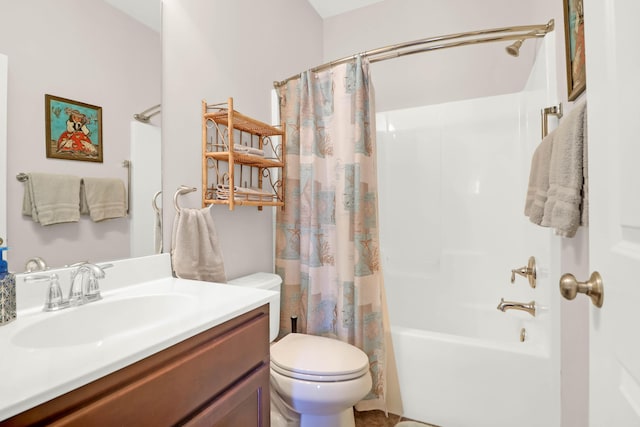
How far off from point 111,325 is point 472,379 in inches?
58.7

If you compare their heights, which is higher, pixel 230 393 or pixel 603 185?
pixel 603 185

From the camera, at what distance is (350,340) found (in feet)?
5.32

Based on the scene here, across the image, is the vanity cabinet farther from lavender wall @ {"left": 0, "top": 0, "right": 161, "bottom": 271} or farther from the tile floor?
the tile floor

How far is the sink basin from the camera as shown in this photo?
76 cm

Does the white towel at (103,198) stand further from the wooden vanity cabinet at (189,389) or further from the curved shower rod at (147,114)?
the wooden vanity cabinet at (189,389)

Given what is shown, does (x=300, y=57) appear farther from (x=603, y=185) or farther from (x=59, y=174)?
(x=603, y=185)

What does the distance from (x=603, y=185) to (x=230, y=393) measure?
3.13 feet

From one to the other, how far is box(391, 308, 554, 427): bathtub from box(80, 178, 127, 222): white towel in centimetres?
137

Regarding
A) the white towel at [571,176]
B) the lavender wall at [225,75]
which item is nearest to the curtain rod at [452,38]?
the lavender wall at [225,75]

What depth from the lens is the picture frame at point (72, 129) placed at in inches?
36.7

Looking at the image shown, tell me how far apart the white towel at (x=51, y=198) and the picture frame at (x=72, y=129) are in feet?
0.24

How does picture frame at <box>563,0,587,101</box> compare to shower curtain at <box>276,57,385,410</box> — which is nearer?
picture frame at <box>563,0,587,101</box>

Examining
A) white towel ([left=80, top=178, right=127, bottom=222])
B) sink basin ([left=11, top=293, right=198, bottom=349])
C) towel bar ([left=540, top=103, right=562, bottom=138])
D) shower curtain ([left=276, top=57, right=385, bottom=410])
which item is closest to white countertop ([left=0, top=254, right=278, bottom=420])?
sink basin ([left=11, top=293, right=198, bottom=349])

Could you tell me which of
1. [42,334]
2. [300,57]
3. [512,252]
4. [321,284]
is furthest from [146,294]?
[512,252]
